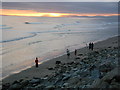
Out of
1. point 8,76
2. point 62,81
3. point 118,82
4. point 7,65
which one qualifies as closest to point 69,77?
point 62,81

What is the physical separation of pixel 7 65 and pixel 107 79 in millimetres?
12574

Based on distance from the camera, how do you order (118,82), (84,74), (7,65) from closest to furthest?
(118,82), (84,74), (7,65)

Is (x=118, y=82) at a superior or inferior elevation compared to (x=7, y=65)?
superior

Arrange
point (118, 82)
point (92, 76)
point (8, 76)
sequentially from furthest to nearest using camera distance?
point (8, 76), point (92, 76), point (118, 82)

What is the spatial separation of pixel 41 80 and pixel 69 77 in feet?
5.98

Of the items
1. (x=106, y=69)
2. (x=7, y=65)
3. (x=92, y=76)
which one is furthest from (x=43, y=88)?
(x=7, y=65)

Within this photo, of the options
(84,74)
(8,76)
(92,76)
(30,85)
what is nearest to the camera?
(92,76)

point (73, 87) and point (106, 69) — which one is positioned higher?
point (106, 69)

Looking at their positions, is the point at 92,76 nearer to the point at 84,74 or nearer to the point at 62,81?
the point at 84,74

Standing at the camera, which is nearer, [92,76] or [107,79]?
[107,79]

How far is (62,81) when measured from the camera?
358 inches

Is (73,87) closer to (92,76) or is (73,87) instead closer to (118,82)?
(92,76)

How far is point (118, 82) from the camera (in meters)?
6.20

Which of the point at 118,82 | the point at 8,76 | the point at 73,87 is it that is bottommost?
the point at 8,76
